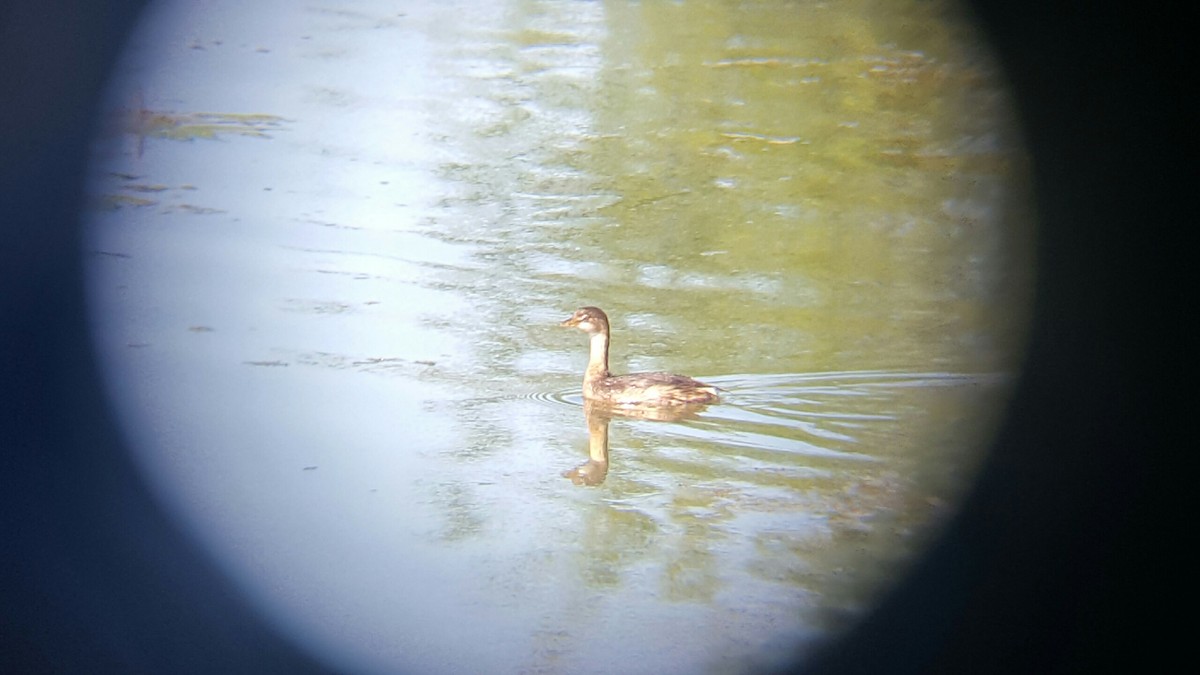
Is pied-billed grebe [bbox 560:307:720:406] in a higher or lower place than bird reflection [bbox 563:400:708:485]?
higher

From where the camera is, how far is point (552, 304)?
3047 mm

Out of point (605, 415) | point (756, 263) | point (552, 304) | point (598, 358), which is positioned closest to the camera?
point (605, 415)

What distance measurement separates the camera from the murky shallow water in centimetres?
202

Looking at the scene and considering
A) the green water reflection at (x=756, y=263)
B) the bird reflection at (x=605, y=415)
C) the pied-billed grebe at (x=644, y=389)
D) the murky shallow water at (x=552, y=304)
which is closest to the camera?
the murky shallow water at (x=552, y=304)

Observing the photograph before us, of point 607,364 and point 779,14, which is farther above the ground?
point 779,14

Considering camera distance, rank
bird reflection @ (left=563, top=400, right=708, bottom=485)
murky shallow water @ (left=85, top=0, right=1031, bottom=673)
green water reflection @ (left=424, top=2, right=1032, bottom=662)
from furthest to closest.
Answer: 1. bird reflection @ (left=563, top=400, right=708, bottom=485)
2. green water reflection @ (left=424, top=2, right=1032, bottom=662)
3. murky shallow water @ (left=85, top=0, right=1031, bottom=673)

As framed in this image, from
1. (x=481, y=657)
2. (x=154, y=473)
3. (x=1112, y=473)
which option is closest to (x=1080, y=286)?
(x=1112, y=473)

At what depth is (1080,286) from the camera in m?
3.15

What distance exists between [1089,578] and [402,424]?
4.27 feet

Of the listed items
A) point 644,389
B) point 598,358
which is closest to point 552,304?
point 598,358

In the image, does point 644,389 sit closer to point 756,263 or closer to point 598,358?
point 598,358

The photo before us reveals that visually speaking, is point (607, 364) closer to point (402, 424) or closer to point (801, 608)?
point (402, 424)

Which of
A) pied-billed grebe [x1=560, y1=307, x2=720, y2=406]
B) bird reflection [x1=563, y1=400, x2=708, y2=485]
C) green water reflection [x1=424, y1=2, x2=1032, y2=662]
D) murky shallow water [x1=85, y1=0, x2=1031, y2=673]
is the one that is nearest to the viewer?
murky shallow water [x1=85, y1=0, x2=1031, y2=673]

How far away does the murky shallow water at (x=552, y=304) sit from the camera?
2.02 meters
